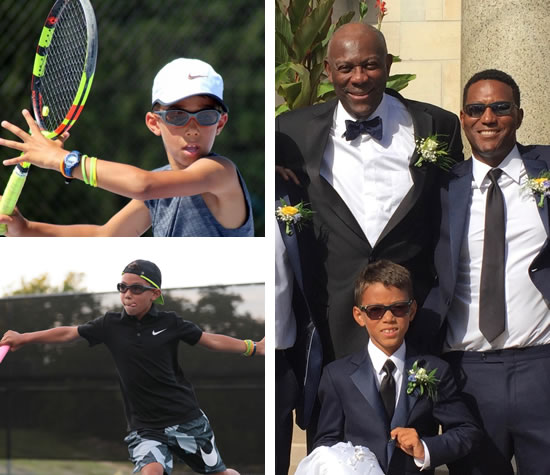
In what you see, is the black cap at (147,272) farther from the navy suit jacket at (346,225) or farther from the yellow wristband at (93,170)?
the navy suit jacket at (346,225)

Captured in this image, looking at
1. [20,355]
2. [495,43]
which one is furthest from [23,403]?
[495,43]

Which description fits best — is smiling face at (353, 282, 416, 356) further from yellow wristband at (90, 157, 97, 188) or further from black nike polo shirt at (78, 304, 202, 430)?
yellow wristband at (90, 157, 97, 188)

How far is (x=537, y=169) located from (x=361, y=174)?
68cm

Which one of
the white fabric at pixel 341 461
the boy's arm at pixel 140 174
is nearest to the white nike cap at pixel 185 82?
the boy's arm at pixel 140 174

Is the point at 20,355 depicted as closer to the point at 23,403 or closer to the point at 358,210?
the point at 23,403

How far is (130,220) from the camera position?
430 centimetres

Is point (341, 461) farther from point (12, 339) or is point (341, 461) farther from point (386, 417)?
point (12, 339)

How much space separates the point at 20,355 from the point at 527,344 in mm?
2298

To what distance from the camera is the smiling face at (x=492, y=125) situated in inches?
159

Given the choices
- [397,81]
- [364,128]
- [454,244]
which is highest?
[397,81]

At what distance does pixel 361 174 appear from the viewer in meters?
4.12

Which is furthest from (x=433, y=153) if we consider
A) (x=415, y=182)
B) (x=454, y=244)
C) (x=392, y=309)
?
(x=392, y=309)

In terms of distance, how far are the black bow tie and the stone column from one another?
83 cm

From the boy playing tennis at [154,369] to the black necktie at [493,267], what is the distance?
37.3 inches
